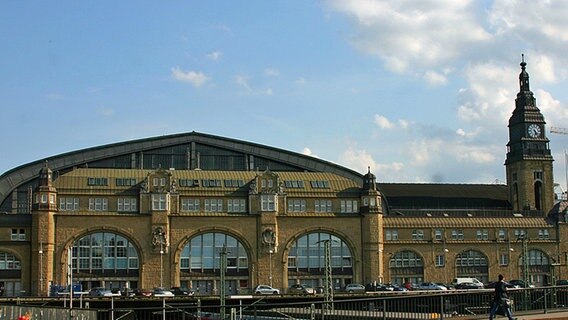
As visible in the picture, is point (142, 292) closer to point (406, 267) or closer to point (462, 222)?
point (406, 267)

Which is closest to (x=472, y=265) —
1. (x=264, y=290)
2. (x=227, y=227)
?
(x=264, y=290)

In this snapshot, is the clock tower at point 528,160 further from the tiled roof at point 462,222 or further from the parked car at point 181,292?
the parked car at point 181,292

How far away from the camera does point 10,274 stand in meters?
91.2

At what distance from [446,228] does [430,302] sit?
2909 inches

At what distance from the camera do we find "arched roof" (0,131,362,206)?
102 meters

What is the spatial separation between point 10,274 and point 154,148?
22879 millimetres

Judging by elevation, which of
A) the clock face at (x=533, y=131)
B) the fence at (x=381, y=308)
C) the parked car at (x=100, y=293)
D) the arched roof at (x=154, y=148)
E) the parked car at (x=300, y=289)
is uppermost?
the clock face at (x=533, y=131)

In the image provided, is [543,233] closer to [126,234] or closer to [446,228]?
[446,228]

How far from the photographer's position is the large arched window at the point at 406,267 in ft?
Result: 337

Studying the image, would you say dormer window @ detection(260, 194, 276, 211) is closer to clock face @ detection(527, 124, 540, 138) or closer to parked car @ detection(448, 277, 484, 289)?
parked car @ detection(448, 277, 484, 289)

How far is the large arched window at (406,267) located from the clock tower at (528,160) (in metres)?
23.9

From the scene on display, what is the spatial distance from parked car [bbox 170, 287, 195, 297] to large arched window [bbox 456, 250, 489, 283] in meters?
33.6

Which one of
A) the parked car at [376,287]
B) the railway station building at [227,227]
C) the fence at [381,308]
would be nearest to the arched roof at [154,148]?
the railway station building at [227,227]

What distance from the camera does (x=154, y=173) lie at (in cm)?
9588
